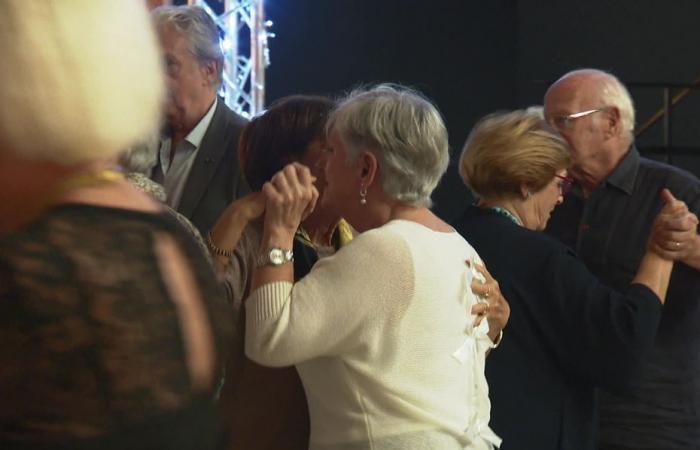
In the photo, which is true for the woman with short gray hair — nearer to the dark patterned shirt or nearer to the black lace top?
the black lace top

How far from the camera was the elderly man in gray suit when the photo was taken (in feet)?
9.75

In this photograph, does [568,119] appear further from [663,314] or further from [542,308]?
[542,308]

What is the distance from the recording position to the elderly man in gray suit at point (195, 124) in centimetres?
297

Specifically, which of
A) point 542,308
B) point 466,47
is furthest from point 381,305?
point 466,47

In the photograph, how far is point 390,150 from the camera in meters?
2.16

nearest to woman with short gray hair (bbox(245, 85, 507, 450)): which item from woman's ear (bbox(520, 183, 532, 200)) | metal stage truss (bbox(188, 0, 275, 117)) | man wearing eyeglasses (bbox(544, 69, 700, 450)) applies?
woman's ear (bbox(520, 183, 532, 200))

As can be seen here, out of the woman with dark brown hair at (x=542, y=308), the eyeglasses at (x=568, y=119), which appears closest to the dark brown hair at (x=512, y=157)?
the woman with dark brown hair at (x=542, y=308)

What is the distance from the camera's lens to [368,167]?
2180 millimetres

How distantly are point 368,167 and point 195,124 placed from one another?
1077 mm

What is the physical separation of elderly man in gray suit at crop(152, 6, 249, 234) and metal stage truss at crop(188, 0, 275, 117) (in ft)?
1.16

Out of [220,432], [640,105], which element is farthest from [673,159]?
[220,432]

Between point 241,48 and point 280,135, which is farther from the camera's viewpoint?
point 241,48

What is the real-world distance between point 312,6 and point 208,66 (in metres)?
8.06

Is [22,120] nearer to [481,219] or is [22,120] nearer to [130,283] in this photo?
[130,283]
